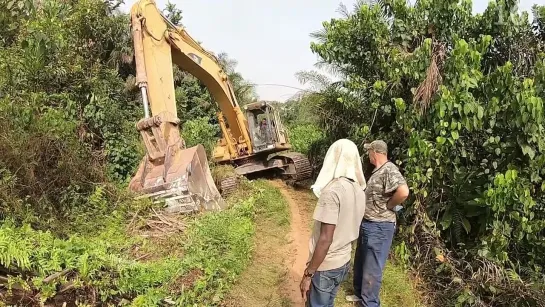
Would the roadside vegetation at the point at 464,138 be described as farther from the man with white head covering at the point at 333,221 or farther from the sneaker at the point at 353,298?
the man with white head covering at the point at 333,221

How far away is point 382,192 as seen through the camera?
16.1 feet

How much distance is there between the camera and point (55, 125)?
7844mm

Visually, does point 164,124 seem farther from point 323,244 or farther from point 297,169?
point 323,244

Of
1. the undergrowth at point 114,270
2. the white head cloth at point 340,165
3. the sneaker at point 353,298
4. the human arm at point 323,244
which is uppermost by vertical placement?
the white head cloth at point 340,165

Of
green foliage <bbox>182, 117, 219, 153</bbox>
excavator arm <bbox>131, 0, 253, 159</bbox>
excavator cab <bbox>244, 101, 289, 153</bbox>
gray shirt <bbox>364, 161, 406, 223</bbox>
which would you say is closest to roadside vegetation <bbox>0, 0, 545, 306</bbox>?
gray shirt <bbox>364, 161, 406, 223</bbox>

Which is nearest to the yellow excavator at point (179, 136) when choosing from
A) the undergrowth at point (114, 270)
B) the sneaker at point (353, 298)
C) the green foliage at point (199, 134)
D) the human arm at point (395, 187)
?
the undergrowth at point (114, 270)

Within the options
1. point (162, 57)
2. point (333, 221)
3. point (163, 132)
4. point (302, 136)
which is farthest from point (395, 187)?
point (302, 136)

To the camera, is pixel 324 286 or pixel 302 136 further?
pixel 302 136

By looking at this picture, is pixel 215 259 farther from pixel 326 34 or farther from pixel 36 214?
pixel 326 34

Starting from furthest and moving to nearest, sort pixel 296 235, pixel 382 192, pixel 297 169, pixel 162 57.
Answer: pixel 297 169
pixel 162 57
pixel 296 235
pixel 382 192

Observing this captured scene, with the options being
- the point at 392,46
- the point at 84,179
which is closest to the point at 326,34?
the point at 392,46

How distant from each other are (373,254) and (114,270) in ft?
8.03

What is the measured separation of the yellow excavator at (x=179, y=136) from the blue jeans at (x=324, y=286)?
3.65 meters

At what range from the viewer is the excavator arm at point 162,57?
26.8 feet
